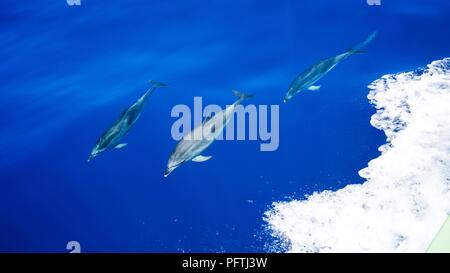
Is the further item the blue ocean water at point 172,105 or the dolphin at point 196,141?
the blue ocean water at point 172,105

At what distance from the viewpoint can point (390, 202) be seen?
4727 millimetres

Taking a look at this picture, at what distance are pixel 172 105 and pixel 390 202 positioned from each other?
3367mm

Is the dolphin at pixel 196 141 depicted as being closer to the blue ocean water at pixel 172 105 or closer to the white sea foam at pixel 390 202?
the blue ocean water at pixel 172 105

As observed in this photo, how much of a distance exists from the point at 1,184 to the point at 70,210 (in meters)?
1.19

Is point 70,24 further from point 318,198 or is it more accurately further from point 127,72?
point 318,198

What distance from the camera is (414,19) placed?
22.3 feet

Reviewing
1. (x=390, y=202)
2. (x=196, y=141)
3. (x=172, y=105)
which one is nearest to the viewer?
(x=196, y=141)

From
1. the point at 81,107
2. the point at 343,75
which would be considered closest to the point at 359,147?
the point at 343,75

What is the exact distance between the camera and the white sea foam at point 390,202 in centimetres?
439

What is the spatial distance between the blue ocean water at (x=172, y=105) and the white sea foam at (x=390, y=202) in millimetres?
197

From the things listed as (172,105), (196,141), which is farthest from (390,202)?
(172,105)

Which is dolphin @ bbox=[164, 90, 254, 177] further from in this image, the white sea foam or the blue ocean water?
the white sea foam

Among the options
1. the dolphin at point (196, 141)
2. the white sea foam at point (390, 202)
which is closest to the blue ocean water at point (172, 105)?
the white sea foam at point (390, 202)

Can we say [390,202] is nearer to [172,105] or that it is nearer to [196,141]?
[196,141]
